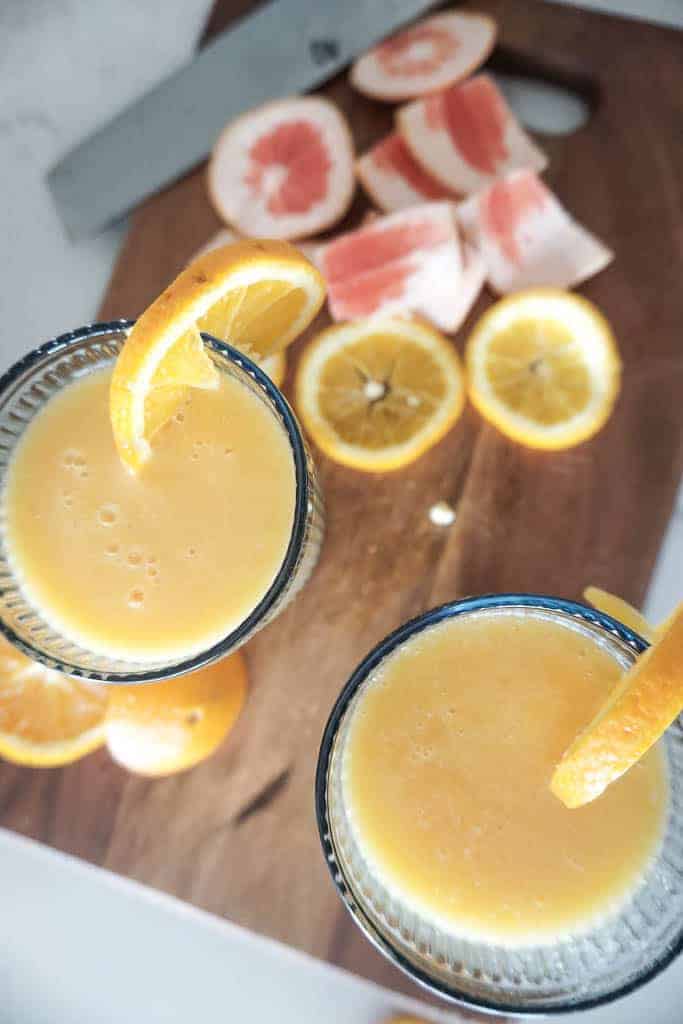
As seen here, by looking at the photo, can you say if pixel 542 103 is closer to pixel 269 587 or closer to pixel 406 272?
pixel 406 272

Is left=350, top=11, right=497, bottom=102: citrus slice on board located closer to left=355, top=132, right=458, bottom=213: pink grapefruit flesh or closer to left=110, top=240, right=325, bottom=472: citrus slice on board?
left=355, top=132, right=458, bottom=213: pink grapefruit flesh

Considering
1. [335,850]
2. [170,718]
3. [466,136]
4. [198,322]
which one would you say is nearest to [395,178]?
[466,136]

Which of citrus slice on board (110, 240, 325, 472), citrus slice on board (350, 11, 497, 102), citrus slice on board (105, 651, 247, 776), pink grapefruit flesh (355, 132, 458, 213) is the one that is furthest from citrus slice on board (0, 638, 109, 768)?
citrus slice on board (350, 11, 497, 102)

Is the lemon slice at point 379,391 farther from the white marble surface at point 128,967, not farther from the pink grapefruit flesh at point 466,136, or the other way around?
the white marble surface at point 128,967

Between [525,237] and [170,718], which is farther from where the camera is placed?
[525,237]

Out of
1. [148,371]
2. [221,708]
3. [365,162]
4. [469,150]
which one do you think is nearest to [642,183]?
[469,150]
